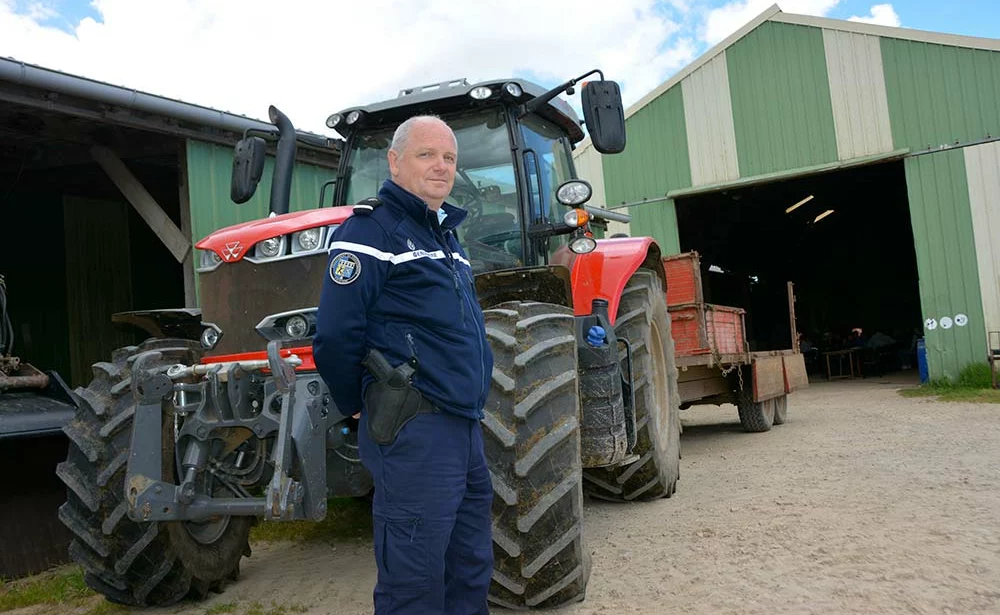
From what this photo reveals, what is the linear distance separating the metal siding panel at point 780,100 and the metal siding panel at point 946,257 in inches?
60.7

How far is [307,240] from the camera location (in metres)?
3.53

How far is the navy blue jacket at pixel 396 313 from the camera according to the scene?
7.57 ft

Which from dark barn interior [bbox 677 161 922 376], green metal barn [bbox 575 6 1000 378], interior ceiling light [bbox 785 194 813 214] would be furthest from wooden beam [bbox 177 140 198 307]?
interior ceiling light [bbox 785 194 813 214]

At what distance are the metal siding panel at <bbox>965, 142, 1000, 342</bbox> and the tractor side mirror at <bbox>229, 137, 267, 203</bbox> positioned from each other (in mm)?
12131

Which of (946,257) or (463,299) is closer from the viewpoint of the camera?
(463,299)

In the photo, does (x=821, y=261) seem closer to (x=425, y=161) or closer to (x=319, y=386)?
(x=319, y=386)

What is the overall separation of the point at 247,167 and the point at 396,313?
2.29m

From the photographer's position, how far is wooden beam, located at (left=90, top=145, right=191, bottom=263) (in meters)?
9.16

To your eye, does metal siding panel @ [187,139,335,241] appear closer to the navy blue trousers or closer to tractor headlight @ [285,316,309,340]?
tractor headlight @ [285,316,309,340]

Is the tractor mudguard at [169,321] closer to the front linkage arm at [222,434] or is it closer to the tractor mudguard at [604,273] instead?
the front linkage arm at [222,434]

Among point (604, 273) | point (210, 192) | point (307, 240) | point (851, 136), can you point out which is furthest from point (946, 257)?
point (307, 240)

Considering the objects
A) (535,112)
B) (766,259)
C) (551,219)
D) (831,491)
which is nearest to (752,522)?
(831,491)

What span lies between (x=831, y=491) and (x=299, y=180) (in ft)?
24.3

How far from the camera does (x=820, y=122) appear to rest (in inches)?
537
